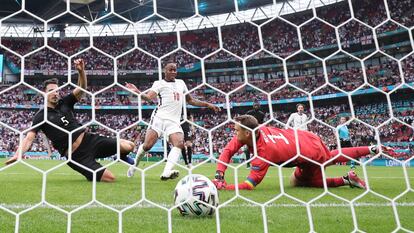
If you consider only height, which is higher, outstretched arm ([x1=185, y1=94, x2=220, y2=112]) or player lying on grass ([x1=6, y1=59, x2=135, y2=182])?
outstretched arm ([x1=185, y1=94, x2=220, y2=112])

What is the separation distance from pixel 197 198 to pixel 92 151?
7.53 ft

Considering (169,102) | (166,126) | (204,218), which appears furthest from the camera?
(166,126)

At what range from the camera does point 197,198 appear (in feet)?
7.21

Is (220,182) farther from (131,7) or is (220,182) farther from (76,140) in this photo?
(131,7)

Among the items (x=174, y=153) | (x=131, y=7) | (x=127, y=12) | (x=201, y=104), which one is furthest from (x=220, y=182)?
(x=127, y=12)

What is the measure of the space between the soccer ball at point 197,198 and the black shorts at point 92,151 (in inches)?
79.0

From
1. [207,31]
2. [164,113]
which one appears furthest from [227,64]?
[164,113]

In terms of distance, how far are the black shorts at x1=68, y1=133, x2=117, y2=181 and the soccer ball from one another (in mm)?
2006

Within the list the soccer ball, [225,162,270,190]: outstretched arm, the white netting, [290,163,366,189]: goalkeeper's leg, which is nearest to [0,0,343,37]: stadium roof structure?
the white netting

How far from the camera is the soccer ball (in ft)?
7.19

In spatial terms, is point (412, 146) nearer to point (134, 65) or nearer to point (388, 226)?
point (388, 226)

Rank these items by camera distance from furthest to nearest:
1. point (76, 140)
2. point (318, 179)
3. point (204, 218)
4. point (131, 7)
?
point (131, 7), point (76, 140), point (318, 179), point (204, 218)

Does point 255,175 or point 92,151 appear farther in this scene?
point 92,151

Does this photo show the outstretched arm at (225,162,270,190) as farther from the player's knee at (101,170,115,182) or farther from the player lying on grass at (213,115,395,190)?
the player's knee at (101,170,115,182)
